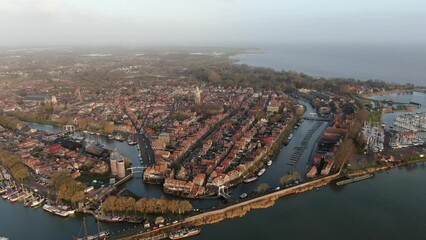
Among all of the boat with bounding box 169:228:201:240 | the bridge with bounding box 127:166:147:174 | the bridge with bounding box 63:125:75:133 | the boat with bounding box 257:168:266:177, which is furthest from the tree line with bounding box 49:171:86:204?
the bridge with bounding box 63:125:75:133

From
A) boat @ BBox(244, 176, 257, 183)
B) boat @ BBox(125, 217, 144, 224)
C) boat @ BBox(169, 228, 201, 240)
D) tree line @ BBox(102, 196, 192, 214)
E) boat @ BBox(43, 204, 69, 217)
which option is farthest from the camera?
boat @ BBox(244, 176, 257, 183)

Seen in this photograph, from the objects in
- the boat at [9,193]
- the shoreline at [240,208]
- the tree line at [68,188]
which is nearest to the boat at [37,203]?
the tree line at [68,188]

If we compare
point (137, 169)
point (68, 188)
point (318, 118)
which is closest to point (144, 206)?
point (68, 188)

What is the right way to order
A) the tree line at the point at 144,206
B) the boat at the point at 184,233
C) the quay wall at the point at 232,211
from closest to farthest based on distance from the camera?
the boat at the point at 184,233 < the quay wall at the point at 232,211 < the tree line at the point at 144,206

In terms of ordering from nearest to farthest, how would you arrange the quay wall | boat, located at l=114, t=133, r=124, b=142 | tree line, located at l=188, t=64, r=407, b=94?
the quay wall, boat, located at l=114, t=133, r=124, b=142, tree line, located at l=188, t=64, r=407, b=94

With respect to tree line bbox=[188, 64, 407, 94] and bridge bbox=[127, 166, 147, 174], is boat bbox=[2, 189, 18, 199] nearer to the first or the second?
bridge bbox=[127, 166, 147, 174]

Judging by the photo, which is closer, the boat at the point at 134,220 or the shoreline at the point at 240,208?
the shoreline at the point at 240,208

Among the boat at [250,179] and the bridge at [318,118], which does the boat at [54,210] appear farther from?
the bridge at [318,118]

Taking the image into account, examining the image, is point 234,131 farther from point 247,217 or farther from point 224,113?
point 247,217

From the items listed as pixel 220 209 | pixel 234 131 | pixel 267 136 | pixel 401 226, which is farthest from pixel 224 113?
pixel 401 226
